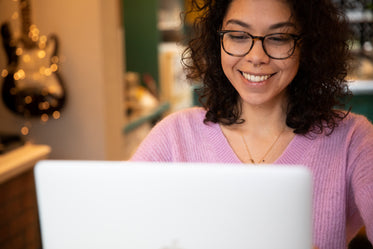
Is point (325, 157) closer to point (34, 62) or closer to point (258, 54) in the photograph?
point (258, 54)

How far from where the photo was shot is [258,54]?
3.73 feet

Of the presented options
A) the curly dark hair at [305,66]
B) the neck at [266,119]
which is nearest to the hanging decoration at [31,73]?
the curly dark hair at [305,66]

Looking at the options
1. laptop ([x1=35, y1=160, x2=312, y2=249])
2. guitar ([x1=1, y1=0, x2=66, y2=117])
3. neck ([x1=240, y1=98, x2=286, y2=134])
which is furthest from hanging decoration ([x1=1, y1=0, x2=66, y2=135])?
laptop ([x1=35, y1=160, x2=312, y2=249])

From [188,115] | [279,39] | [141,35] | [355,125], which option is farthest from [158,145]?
[141,35]

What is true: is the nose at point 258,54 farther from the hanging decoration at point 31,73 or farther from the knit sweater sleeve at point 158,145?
the hanging decoration at point 31,73

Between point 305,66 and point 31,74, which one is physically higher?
point 305,66

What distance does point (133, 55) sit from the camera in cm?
471

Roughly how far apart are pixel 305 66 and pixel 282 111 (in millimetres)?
149

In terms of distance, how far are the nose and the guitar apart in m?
1.72

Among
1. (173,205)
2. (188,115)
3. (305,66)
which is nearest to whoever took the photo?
(173,205)

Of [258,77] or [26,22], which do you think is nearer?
[258,77]

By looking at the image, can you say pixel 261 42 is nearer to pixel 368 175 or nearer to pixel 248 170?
pixel 368 175

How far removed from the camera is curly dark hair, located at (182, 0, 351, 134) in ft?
3.87

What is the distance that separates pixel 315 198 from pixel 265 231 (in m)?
0.53
